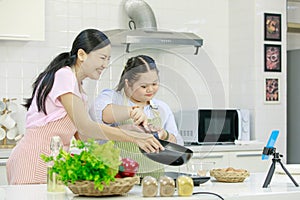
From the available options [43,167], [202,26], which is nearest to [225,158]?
[202,26]

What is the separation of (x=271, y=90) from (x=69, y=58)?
10.2ft

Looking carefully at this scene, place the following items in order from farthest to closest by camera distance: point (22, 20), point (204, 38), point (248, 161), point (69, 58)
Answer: point (204, 38) → point (248, 161) → point (22, 20) → point (69, 58)

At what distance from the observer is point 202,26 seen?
5.50m

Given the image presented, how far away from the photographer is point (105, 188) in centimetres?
202

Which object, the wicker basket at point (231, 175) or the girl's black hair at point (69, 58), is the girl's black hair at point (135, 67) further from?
the wicker basket at point (231, 175)

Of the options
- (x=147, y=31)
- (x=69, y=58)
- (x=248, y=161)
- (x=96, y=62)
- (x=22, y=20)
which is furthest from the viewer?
(x=248, y=161)

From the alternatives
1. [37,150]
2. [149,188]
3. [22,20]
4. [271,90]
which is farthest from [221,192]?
[271,90]

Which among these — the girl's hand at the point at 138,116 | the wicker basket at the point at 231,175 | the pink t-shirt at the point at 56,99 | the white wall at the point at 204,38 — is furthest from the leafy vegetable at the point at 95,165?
the white wall at the point at 204,38

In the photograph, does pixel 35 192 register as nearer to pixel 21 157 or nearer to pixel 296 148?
pixel 21 157

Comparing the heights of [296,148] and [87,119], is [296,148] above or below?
below

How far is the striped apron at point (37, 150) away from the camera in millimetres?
2615

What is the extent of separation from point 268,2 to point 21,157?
3.40 m

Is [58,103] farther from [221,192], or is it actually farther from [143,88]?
[221,192]

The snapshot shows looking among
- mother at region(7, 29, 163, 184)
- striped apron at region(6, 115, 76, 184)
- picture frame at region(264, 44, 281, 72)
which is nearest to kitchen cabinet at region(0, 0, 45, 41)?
mother at region(7, 29, 163, 184)
